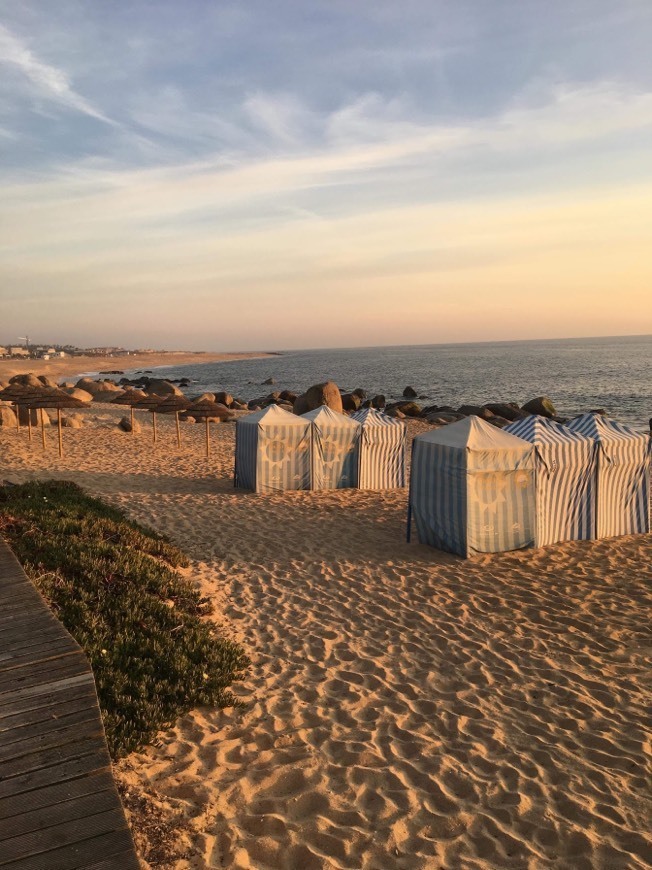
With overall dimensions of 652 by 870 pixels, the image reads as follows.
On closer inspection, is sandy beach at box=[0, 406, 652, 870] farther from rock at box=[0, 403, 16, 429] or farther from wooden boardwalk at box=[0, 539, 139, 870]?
rock at box=[0, 403, 16, 429]

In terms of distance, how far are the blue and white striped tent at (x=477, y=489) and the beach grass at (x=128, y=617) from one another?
466 cm

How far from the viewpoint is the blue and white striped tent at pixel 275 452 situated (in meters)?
15.9

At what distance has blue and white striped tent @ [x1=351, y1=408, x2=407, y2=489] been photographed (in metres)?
16.6

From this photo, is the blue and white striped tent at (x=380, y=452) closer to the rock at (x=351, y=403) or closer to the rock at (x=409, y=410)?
the rock at (x=409, y=410)

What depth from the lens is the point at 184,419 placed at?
1347 inches

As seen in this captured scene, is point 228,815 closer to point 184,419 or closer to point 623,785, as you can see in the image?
point 623,785

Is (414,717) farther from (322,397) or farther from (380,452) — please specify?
(322,397)

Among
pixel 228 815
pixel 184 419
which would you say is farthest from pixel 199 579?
pixel 184 419

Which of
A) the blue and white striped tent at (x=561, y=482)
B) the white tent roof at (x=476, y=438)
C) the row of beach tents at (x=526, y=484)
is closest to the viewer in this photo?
the white tent roof at (x=476, y=438)

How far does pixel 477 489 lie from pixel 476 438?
907 millimetres

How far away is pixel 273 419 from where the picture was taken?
52.6 ft

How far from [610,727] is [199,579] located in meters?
5.96

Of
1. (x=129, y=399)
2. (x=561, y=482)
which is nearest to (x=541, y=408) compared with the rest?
(x=129, y=399)

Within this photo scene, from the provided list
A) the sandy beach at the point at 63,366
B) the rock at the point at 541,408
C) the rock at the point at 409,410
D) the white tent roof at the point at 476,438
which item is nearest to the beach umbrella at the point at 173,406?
the white tent roof at the point at 476,438
